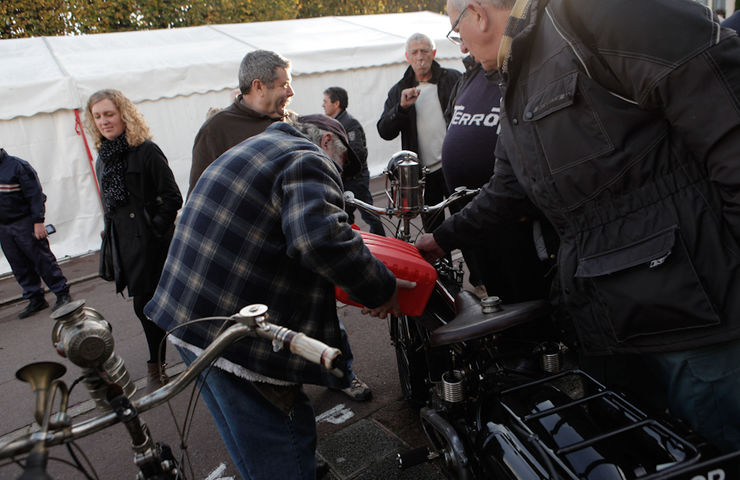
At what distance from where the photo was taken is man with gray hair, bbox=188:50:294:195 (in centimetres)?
247

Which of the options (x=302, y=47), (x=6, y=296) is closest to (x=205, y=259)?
(x=6, y=296)

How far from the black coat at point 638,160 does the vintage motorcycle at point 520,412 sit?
9.0 inches

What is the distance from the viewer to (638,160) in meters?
1.36

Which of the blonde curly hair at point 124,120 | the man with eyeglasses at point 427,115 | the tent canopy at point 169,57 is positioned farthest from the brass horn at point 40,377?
the tent canopy at point 169,57

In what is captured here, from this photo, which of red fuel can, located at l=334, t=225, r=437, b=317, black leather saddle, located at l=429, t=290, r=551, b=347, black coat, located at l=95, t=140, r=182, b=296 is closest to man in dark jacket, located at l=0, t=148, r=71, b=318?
black coat, located at l=95, t=140, r=182, b=296

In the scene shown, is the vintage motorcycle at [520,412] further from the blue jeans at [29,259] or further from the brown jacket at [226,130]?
the blue jeans at [29,259]

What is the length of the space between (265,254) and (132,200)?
87.8 inches

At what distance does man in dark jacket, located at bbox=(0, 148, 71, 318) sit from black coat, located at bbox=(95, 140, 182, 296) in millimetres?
2632

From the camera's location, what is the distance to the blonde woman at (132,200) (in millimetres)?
3479

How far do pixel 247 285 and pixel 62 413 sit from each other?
74cm

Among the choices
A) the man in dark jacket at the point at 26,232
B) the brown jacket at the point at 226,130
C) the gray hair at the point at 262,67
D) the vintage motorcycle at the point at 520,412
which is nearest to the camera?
the vintage motorcycle at the point at 520,412

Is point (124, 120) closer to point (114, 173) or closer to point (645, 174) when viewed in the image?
point (114, 173)

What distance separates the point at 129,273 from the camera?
3494 mm

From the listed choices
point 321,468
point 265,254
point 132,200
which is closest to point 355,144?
point 132,200
